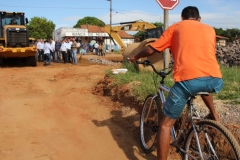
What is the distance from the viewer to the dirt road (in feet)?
13.7

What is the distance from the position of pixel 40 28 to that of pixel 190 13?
60478 mm

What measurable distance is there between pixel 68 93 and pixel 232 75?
4314 millimetres

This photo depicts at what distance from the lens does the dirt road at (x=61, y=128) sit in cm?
418

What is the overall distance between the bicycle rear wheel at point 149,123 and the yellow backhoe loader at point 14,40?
1210cm

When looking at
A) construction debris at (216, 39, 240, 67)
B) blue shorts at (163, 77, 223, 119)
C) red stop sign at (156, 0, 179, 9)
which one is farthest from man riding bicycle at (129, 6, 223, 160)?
construction debris at (216, 39, 240, 67)

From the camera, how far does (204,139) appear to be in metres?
3.06

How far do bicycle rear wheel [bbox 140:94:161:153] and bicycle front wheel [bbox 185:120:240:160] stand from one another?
896 mm

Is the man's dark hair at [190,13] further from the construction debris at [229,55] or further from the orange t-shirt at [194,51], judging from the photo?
the construction debris at [229,55]

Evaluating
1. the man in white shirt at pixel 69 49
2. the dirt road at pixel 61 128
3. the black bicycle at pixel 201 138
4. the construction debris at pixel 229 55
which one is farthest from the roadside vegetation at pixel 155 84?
the man in white shirt at pixel 69 49

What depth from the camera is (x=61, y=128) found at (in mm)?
5156

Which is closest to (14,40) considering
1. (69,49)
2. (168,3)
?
(69,49)

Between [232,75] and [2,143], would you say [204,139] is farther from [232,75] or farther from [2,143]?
[232,75]

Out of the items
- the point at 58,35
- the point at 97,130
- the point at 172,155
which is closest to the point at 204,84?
the point at 172,155

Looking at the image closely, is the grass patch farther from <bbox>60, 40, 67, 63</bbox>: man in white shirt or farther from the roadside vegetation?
<bbox>60, 40, 67, 63</bbox>: man in white shirt
